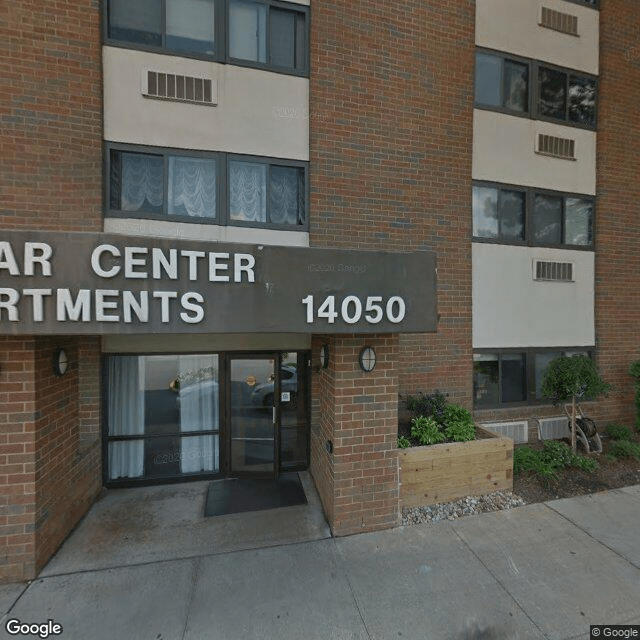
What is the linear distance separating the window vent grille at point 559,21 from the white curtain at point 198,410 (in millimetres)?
8865

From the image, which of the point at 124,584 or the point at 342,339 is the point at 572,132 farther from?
the point at 124,584

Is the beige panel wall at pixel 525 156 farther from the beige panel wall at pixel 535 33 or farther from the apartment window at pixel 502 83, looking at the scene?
the beige panel wall at pixel 535 33

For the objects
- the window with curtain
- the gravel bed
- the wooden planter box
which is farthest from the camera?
the window with curtain

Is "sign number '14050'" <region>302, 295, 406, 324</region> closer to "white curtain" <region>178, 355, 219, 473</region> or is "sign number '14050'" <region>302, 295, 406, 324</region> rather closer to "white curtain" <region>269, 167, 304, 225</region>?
"white curtain" <region>269, 167, 304, 225</region>

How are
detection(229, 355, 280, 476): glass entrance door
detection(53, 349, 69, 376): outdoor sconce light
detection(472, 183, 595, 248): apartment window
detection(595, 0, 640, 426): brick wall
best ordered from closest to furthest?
1. detection(53, 349, 69, 376): outdoor sconce light
2. detection(229, 355, 280, 476): glass entrance door
3. detection(472, 183, 595, 248): apartment window
4. detection(595, 0, 640, 426): brick wall

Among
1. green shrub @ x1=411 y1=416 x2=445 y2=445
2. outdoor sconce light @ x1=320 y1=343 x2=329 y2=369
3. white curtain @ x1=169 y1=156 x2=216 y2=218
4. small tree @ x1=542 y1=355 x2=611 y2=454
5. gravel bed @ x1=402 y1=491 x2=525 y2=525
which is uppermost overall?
white curtain @ x1=169 y1=156 x2=216 y2=218

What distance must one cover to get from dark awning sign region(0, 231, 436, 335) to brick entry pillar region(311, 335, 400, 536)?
653 millimetres

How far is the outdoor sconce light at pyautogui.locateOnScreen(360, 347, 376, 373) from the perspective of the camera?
13.6 feet

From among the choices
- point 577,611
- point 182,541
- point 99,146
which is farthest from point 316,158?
point 577,611

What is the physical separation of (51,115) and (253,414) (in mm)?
5056

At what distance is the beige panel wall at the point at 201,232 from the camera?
493 centimetres

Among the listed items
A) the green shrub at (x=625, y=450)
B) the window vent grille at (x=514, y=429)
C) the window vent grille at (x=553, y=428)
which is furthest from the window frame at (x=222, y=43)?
the green shrub at (x=625, y=450)

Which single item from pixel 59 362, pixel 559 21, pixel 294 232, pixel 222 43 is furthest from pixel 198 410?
pixel 559 21

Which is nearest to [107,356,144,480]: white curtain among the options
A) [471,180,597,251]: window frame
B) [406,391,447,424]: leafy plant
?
[406,391,447,424]: leafy plant
